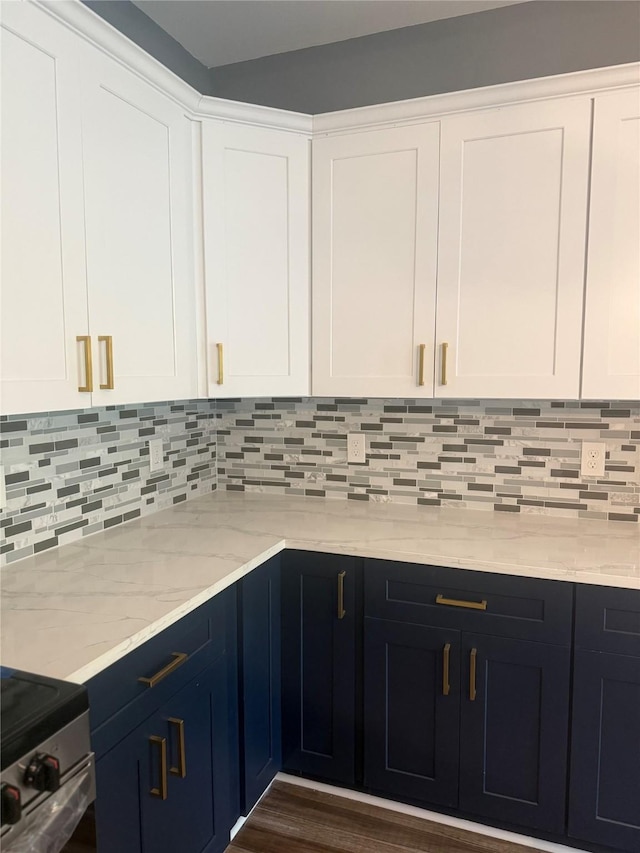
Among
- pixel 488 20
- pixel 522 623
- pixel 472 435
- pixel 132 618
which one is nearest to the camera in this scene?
pixel 132 618

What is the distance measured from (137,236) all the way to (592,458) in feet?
5.62

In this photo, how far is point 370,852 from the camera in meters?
1.82

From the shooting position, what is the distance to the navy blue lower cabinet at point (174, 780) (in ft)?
4.13

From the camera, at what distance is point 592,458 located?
7.01 feet

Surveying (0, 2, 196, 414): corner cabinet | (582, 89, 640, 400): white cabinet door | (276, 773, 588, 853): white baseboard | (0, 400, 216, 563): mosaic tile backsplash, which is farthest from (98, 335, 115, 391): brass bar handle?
(276, 773, 588, 853): white baseboard

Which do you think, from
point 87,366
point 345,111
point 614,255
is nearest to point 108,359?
point 87,366

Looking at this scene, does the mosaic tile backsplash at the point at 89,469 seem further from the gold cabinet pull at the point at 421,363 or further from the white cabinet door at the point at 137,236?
the gold cabinet pull at the point at 421,363

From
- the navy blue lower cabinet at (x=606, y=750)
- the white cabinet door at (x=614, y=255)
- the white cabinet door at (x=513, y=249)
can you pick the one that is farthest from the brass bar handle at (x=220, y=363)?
the navy blue lower cabinet at (x=606, y=750)

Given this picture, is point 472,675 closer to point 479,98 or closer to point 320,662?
point 320,662

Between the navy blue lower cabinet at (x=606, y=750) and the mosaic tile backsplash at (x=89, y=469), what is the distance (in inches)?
60.6

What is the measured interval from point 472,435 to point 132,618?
4.73 ft

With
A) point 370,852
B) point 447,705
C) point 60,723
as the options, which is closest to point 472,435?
point 447,705

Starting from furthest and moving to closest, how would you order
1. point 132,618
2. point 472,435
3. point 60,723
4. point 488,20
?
point 472,435
point 488,20
point 132,618
point 60,723

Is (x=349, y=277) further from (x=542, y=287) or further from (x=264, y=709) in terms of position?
(x=264, y=709)
